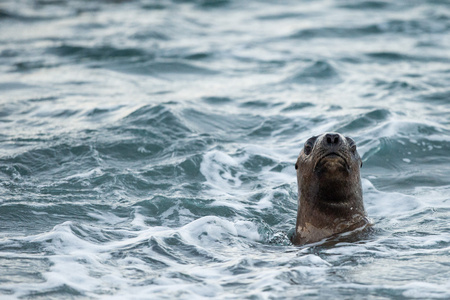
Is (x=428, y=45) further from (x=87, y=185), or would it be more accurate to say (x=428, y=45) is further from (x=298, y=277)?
(x=298, y=277)

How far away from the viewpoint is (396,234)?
6.26m

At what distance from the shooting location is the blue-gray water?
5.24 metres

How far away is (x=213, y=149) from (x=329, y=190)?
317 cm

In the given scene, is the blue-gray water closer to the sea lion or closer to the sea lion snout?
the sea lion

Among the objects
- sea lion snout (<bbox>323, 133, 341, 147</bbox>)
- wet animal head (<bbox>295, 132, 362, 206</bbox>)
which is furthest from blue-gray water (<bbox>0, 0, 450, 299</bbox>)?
sea lion snout (<bbox>323, 133, 341, 147</bbox>)

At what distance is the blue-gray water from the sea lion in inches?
9.5

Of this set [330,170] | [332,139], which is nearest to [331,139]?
[332,139]

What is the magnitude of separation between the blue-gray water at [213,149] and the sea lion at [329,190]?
0.80ft

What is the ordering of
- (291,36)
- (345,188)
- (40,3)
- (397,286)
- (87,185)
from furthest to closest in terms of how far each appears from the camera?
1. (40,3)
2. (291,36)
3. (87,185)
4. (345,188)
5. (397,286)

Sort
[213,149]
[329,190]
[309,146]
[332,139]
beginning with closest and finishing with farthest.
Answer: [332,139]
[329,190]
[309,146]
[213,149]

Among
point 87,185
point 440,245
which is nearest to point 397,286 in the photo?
point 440,245

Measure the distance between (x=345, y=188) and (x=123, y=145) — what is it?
384 cm

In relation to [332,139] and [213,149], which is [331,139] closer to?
[332,139]

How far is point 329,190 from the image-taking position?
20.2 ft
